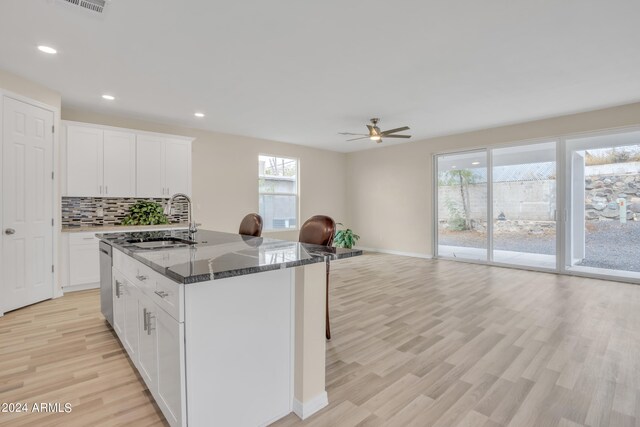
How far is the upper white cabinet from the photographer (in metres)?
4.43

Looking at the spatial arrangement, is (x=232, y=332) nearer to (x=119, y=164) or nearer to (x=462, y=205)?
(x=119, y=164)

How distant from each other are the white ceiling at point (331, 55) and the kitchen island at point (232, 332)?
1.89m

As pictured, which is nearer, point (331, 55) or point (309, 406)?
point (309, 406)

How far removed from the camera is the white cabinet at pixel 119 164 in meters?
4.68

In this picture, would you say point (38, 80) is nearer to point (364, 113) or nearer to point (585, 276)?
point (364, 113)

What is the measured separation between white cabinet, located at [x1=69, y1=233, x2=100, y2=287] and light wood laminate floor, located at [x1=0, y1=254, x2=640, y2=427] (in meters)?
0.25

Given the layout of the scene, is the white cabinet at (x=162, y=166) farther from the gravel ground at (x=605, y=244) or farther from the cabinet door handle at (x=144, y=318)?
the gravel ground at (x=605, y=244)

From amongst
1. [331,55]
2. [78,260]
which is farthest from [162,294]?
[78,260]

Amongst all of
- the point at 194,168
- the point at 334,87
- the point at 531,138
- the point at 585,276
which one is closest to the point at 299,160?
the point at 194,168

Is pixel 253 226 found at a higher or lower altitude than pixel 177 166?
lower

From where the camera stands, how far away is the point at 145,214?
5.11 metres

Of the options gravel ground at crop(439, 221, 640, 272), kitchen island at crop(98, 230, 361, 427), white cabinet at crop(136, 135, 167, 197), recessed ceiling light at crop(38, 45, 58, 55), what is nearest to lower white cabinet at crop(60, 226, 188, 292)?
white cabinet at crop(136, 135, 167, 197)

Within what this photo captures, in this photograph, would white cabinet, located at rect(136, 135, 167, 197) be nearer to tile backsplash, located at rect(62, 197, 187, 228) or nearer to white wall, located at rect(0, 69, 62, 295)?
tile backsplash, located at rect(62, 197, 187, 228)

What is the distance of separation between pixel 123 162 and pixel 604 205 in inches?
295
